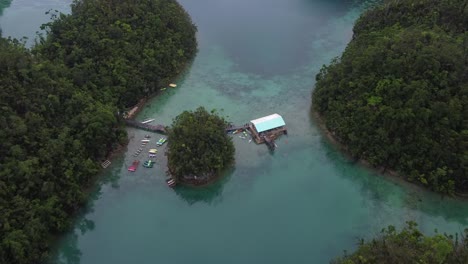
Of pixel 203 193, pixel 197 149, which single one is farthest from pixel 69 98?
pixel 203 193

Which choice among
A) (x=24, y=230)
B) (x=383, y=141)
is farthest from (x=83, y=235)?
(x=383, y=141)

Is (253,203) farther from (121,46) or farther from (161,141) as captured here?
(121,46)

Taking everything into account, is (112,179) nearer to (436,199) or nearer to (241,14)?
(436,199)

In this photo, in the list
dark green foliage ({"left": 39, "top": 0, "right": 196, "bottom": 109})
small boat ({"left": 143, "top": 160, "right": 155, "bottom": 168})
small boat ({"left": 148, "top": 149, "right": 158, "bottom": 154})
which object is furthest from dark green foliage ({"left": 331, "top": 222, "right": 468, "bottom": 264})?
dark green foliage ({"left": 39, "top": 0, "right": 196, "bottom": 109})

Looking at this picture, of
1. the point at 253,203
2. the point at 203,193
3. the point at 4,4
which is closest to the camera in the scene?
the point at 253,203

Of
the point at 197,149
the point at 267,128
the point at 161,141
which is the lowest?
the point at 161,141

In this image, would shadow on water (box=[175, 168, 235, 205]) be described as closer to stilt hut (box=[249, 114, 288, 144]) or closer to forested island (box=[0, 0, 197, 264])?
stilt hut (box=[249, 114, 288, 144])
